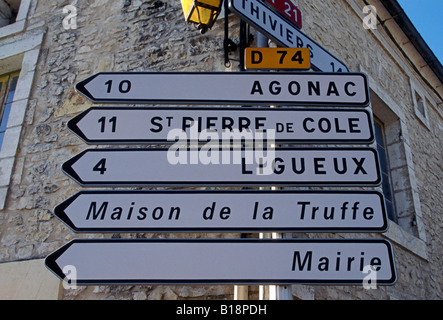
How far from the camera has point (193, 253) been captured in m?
1.91

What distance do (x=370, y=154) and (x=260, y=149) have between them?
1.89ft

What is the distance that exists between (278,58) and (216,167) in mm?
794

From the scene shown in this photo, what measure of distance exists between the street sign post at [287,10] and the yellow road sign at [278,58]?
0.48 meters

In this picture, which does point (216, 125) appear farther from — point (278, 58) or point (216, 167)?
point (278, 58)

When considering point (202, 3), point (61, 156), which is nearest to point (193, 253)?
point (202, 3)

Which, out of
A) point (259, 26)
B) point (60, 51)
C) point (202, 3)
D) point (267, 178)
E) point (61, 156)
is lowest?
point (267, 178)

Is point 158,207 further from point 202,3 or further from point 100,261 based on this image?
point 202,3

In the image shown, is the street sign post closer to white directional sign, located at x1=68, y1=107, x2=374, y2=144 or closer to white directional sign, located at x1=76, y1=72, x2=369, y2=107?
white directional sign, located at x1=76, y1=72, x2=369, y2=107

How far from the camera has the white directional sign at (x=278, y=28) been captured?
248 cm

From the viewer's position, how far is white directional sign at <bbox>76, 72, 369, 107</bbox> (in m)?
2.29

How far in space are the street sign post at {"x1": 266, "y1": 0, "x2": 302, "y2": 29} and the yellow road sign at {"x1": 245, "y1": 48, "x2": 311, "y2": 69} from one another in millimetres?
481
